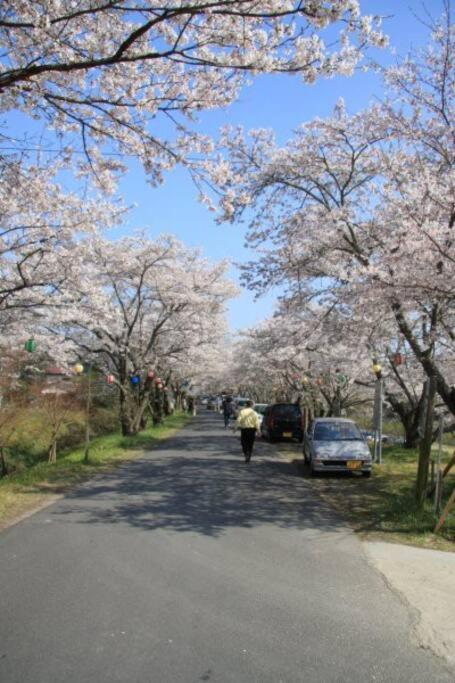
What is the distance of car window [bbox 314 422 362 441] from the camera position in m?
15.6

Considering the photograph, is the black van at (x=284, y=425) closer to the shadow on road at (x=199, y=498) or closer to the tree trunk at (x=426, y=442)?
the shadow on road at (x=199, y=498)

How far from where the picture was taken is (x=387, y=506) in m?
10.2

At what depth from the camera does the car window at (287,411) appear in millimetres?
27797

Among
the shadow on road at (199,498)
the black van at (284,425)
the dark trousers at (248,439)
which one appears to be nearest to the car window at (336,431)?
the shadow on road at (199,498)

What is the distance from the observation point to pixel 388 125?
11547mm

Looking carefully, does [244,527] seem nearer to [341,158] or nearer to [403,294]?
[403,294]

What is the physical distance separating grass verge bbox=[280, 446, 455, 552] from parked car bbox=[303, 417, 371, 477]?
0.96 ft

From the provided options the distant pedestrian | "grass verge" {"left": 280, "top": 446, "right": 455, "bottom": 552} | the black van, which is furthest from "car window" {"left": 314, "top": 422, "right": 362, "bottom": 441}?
the distant pedestrian

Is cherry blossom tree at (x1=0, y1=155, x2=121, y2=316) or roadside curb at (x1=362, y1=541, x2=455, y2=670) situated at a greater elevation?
cherry blossom tree at (x1=0, y1=155, x2=121, y2=316)

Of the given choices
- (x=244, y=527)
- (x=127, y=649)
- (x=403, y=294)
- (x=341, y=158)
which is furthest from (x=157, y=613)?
(x=341, y=158)

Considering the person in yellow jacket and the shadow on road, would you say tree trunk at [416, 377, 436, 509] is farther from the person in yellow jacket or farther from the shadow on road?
the person in yellow jacket

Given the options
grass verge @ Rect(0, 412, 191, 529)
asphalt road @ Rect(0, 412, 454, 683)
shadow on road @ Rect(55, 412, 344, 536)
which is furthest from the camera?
grass verge @ Rect(0, 412, 191, 529)

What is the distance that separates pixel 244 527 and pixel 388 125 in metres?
8.19

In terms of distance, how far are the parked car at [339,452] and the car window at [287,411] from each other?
1187cm
